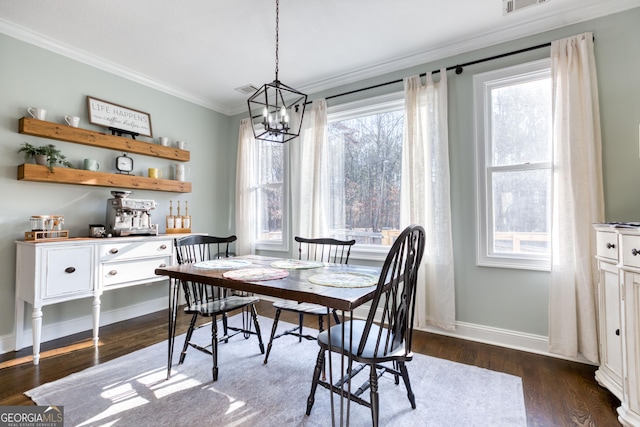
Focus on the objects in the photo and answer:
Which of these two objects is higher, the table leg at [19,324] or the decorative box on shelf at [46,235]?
the decorative box on shelf at [46,235]

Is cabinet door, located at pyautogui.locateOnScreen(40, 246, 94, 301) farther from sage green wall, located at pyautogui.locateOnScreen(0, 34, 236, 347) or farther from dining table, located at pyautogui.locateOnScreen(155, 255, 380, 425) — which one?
dining table, located at pyautogui.locateOnScreen(155, 255, 380, 425)

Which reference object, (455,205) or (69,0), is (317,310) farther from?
(69,0)

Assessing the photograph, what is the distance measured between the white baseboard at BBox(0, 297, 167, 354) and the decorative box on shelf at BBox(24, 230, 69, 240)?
0.79m

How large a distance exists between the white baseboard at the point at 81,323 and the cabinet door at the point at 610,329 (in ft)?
13.4

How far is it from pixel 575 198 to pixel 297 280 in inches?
84.9

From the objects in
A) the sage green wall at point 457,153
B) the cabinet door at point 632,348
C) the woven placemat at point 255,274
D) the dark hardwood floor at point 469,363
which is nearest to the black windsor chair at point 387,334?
the woven placemat at point 255,274

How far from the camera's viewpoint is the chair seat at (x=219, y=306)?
6.84ft

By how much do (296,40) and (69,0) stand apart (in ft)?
5.68

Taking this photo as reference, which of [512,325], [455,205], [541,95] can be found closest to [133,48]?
[455,205]

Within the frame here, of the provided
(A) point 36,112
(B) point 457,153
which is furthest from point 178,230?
(B) point 457,153

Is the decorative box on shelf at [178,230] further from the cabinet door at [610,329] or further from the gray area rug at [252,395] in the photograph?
the cabinet door at [610,329]

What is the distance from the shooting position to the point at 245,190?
4.21m

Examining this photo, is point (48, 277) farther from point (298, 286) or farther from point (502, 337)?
point (502, 337)

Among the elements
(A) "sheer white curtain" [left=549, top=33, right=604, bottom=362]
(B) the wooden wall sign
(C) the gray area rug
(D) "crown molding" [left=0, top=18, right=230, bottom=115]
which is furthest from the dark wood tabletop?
(D) "crown molding" [left=0, top=18, right=230, bottom=115]
